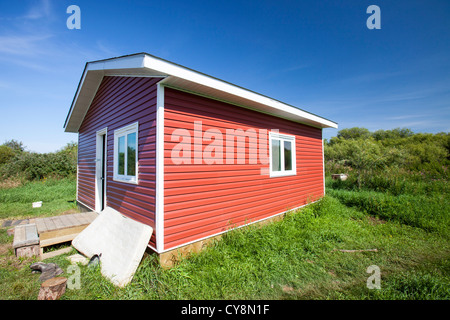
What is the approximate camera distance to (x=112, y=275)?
2859 mm

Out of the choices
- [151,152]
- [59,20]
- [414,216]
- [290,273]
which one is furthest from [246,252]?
[59,20]

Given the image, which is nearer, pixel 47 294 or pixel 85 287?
pixel 47 294

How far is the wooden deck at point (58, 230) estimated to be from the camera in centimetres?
379

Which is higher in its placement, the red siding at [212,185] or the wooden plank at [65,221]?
the red siding at [212,185]

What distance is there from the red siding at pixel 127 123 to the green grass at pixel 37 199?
88.2 inches

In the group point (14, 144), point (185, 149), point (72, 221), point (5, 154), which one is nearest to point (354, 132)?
point (185, 149)

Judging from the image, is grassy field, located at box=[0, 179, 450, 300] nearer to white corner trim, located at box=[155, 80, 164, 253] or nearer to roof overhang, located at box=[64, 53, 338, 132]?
white corner trim, located at box=[155, 80, 164, 253]

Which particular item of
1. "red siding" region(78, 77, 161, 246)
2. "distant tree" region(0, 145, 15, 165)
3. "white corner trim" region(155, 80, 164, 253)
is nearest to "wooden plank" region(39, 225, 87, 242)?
"red siding" region(78, 77, 161, 246)

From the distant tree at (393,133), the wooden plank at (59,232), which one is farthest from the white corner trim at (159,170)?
the distant tree at (393,133)

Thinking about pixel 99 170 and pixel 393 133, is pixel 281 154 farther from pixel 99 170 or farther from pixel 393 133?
pixel 393 133

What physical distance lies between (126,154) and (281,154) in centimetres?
417

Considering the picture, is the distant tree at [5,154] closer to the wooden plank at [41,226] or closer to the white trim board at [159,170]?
the wooden plank at [41,226]
